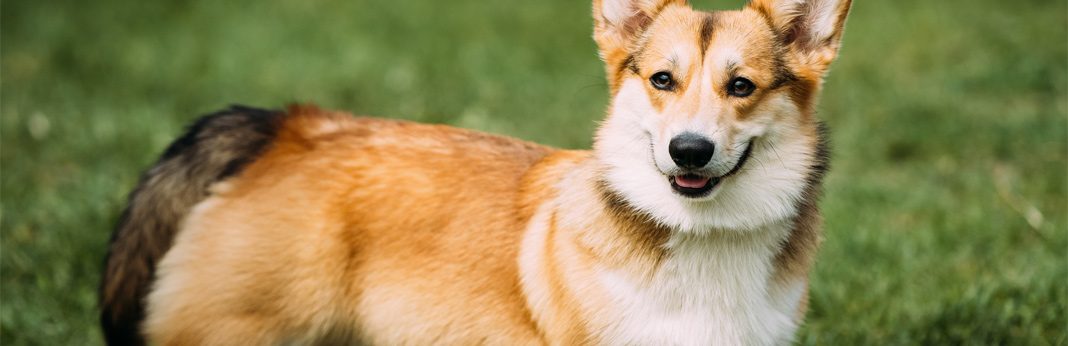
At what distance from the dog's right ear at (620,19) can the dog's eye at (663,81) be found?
31 cm

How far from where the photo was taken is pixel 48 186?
7.12 m

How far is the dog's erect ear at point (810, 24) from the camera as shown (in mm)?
3859

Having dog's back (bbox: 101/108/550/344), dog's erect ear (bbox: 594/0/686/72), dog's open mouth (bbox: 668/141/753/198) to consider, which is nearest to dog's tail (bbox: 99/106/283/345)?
dog's back (bbox: 101/108/550/344)

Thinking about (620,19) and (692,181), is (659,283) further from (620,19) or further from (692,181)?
(620,19)

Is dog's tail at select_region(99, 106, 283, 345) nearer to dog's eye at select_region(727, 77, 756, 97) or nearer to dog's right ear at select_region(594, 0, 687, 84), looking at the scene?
dog's right ear at select_region(594, 0, 687, 84)

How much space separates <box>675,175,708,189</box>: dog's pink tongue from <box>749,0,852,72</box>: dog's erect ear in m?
0.68

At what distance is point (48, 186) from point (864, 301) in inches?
215

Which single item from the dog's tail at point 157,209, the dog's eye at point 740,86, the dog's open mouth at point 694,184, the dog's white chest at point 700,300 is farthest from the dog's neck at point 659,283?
the dog's tail at point 157,209

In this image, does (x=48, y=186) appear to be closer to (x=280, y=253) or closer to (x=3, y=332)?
(x=3, y=332)

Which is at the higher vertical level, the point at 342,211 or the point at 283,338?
the point at 342,211

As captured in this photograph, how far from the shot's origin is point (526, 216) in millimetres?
4168

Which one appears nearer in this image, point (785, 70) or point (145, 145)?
point (785, 70)

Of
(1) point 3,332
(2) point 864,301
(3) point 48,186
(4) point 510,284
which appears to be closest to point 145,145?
(3) point 48,186

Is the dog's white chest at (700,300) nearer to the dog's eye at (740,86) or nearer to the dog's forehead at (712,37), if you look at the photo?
the dog's eye at (740,86)
